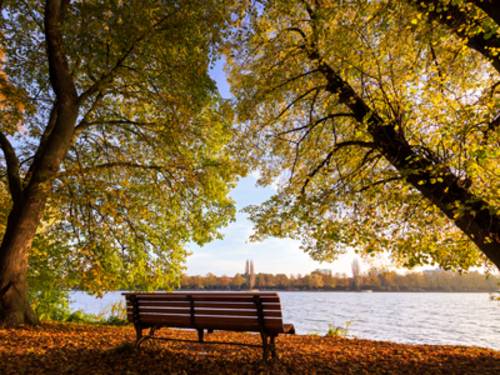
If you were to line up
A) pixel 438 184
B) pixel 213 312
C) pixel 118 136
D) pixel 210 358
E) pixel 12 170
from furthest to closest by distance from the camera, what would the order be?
pixel 118 136, pixel 12 170, pixel 438 184, pixel 213 312, pixel 210 358

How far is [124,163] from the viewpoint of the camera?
8.70m

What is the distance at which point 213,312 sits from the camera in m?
5.02

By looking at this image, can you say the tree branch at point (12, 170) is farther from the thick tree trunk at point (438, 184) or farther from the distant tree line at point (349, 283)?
the distant tree line at point (349, 283)

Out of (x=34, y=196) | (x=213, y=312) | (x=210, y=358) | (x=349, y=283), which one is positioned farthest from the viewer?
(x=349, y=283)

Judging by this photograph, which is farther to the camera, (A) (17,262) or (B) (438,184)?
(A) (17,262)

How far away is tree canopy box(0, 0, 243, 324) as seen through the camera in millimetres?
7383

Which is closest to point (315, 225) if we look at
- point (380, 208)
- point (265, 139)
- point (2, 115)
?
point (380, 208)

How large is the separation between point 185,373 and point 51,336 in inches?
136

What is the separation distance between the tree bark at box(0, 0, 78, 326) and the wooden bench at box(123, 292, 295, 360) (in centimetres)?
304

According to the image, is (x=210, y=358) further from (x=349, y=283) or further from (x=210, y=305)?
(x=349, y=283)

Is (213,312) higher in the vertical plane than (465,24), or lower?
lower

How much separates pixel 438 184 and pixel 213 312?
434 centimetres

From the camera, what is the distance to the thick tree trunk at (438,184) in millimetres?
5141

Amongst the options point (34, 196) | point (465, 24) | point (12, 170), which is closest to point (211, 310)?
point (34, 196)
